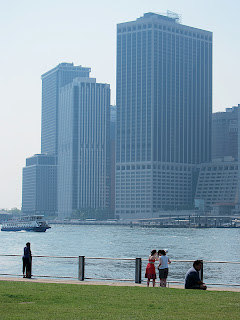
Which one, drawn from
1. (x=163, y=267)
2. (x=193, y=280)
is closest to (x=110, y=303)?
(x=193, y=280)

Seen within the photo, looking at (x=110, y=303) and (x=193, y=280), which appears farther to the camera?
(x=193, y=280)

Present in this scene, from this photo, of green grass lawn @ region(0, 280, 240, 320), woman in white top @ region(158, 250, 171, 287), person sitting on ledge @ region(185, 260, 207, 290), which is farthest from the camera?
woman in white top @ region(158, 250, 171, 287)

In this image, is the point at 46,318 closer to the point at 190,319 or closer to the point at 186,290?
the point at 190,319

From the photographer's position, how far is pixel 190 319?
80.8 feet

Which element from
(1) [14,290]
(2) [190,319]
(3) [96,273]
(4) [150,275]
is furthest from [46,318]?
(3) [96,273]

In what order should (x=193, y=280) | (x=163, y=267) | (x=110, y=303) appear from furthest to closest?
(x=163, y=267), (x=193, y=280), (x=110, y=303)

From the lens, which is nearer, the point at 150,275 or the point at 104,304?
the point at 104,304

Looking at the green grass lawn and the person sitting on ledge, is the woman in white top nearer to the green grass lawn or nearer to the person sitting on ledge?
the green grass lawn

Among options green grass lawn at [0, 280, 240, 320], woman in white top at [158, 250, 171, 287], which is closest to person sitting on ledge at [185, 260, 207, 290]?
green grass lawn at [0, 280, 240, 320]

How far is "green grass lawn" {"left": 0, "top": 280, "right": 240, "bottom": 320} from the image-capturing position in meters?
25.5

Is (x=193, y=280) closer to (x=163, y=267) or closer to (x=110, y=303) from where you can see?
(x=110, y=303)

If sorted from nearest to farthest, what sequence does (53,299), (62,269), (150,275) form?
1. (53,299)
2. (150,275)
3. (62,269)

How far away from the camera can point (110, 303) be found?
1120 inches

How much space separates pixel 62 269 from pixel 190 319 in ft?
169
